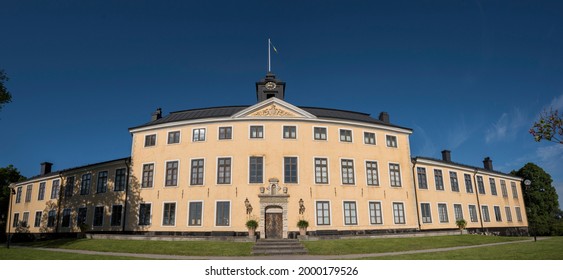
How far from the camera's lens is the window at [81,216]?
31844 millimetres

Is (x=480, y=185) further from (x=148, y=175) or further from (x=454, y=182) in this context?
(x=148, y=175)

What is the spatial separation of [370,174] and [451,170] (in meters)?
11.5

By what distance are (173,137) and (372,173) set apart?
56.6 feet

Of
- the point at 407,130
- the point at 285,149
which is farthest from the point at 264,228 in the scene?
the point at 407,130

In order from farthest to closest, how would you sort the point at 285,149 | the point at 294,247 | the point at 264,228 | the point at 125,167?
the point at 125,167
the point at 285,149
the point at 264,228
the point at 294,247

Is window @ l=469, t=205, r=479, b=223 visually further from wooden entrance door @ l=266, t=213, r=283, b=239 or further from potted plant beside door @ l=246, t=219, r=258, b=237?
potted plant beside door @ l=246, t=219, r=258, b=237

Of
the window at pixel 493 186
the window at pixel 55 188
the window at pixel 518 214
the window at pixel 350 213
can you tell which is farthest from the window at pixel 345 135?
the window at pixel 55 188

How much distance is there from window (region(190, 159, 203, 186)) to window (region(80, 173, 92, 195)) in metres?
12.3

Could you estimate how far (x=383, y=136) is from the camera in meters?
30.7

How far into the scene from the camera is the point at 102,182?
1259 inches

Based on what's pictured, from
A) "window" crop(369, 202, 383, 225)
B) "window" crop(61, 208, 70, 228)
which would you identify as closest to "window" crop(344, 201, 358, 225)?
"window" crop(369, 202, 383, 225)

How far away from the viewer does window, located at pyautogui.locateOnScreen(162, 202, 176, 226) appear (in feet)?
89.7
